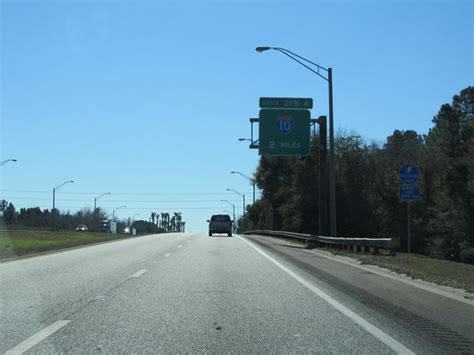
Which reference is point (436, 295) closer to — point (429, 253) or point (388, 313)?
point (388, 313)

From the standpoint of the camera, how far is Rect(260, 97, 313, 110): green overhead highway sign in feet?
118

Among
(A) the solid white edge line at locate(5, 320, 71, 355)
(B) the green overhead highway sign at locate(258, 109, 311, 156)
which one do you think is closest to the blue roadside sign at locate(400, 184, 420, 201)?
(B) the green overhead highway sign at locate(258, 109, 311, 156)

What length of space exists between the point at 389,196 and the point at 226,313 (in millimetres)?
45723

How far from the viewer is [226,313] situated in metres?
10.8

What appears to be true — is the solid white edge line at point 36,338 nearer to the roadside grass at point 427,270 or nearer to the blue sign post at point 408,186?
the roadside grass at point 427,270

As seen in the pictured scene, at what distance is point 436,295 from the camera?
1345 cm

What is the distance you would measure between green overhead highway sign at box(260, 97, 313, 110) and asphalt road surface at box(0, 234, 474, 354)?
1902 centimetres

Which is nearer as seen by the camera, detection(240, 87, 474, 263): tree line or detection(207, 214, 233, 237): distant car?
detection(240, 87, 474, 263): tree line

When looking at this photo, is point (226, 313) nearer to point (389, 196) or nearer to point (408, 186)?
point (408, 186)

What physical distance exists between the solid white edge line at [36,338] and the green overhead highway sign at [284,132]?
1070 inches

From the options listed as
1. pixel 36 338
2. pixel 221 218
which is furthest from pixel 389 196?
pixel 36 338

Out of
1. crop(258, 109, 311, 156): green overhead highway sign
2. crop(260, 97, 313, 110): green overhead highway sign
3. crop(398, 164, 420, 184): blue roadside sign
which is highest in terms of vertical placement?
crop(260, 97, 313, 110): green overhead highway sign

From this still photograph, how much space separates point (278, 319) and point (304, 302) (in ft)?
6.68

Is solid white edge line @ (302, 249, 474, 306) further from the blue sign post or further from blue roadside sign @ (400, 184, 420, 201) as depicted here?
blue roadside sign @ (400, 184, 420, 201)
